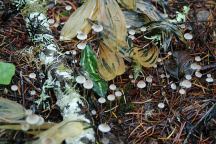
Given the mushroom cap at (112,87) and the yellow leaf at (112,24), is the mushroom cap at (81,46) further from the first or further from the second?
the mushroom cap at (112,87)

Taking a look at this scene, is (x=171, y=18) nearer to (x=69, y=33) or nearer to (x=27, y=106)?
A: (x=69, y=33)

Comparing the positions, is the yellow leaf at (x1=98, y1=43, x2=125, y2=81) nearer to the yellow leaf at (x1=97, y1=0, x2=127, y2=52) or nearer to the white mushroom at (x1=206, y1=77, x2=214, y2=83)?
the yellow leaf at (x1=97, y1=0, x2=127, y2=52)

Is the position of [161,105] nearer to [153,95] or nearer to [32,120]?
[153,95]

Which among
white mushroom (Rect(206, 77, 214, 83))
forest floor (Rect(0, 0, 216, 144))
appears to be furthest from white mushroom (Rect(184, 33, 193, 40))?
white mushroom (Rect(206, 77, 214, 83))

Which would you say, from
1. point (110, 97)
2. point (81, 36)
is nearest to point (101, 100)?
point (110, 97)

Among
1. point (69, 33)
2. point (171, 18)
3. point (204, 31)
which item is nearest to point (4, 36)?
point (69, 33)

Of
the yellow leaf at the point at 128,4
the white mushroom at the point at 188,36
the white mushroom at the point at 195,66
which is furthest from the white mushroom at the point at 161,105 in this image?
the yellow leaf at the point at 128,4
